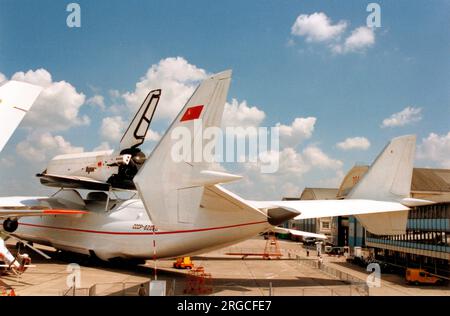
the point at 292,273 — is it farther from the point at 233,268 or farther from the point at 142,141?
the point at 142,141

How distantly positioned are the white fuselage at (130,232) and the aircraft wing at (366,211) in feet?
5.93

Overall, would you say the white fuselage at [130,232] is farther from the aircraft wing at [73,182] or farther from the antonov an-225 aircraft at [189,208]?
the aircraft wing at [73,182]

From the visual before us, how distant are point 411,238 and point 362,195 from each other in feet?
32.6

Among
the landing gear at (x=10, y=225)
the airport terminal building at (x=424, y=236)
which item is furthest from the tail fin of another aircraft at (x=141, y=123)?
the airport terminal building at (x=424, y=236)

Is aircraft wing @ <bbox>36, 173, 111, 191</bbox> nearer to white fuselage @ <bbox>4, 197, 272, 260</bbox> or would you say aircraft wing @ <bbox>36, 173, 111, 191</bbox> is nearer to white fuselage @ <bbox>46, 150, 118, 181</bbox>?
white fuselage @ <bbox>46, 150, 118, 181</bbox>

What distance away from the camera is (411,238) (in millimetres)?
28688

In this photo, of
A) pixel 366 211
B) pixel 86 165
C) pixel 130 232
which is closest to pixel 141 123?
pixel 86 165

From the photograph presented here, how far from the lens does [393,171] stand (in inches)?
801

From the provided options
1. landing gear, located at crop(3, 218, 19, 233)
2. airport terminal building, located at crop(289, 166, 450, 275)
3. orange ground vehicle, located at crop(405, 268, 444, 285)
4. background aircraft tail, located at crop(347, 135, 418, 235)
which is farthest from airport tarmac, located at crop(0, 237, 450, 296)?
background aircraft tail, located at crop(347, 135, 418, 235)

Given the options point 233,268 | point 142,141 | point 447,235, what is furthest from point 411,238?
point 142,141

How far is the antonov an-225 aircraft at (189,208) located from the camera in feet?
37.3

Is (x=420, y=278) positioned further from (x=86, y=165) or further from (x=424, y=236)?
(x=86, y=165)
